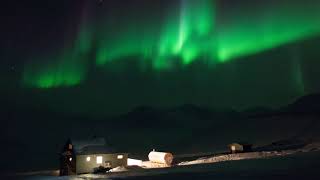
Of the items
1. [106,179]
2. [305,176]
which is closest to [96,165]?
[106,179]

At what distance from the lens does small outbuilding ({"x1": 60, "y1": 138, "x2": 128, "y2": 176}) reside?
65062mm

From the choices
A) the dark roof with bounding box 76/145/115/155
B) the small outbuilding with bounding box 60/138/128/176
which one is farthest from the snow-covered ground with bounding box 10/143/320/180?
the dark roof with bounding box 76/145/115/155

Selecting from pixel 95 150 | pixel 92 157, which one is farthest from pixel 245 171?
pixel 95 150

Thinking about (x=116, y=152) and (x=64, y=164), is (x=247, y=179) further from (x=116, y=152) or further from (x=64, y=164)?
(x=64, y=164)

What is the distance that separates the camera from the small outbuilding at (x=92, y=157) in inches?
2562

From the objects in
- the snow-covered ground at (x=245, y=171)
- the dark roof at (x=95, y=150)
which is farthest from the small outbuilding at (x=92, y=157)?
the snow-covered ground at (x=245, y=171)

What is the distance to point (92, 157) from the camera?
65.6 metres

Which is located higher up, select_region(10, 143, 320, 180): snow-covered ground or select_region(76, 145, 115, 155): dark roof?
select_region(76, 145, 115, 155): dark roof

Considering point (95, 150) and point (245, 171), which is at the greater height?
point (95, 150)

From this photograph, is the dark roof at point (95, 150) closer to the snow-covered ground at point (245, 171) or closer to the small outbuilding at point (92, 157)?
the small outbuilding at point (92, 157)

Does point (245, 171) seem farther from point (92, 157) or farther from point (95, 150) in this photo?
point (95, 150)

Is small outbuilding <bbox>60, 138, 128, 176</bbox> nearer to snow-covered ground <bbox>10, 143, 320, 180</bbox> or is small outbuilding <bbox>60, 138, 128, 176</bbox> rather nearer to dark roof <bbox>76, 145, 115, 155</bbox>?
dark roof <bbox>76, 145, 115, 155</bbox>

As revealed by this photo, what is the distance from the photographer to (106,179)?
125ft

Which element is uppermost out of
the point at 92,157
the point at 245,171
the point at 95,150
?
the point at 95,150
